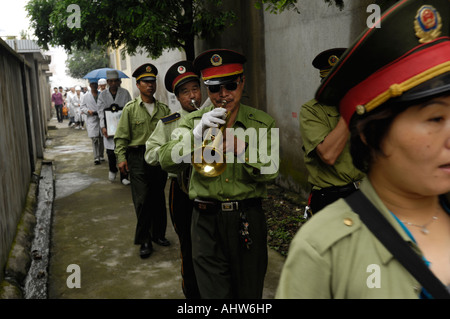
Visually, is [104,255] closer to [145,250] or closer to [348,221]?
[145,250]

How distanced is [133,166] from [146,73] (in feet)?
3.64

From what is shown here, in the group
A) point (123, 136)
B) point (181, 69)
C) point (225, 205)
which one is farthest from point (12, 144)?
point (225, 205)

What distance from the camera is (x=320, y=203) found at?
9.73ft

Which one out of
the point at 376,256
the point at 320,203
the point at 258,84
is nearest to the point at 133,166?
the point at 320,203

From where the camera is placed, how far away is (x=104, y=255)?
5133mm

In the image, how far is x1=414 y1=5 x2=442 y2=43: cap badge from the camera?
1.18 meters

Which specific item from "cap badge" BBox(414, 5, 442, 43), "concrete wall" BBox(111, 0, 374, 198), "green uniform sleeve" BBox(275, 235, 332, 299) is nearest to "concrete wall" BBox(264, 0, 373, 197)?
"concrete wall" BBox(111, 0, 374, 198)

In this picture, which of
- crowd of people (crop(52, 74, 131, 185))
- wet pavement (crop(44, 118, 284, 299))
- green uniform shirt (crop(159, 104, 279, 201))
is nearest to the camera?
green uniform shirt (crop(159, 104, 279, 201))

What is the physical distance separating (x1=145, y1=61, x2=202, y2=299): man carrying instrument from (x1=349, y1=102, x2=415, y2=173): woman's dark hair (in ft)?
7.21

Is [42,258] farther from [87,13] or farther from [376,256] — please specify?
[376,256]

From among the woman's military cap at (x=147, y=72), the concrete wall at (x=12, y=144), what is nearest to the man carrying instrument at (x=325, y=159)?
the woman's military cap at (x=147, y=72)

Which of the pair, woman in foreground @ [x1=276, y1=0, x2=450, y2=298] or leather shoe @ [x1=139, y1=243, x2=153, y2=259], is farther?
leather shoe @ [x1=139, y1=243, x2=153, y2=259]

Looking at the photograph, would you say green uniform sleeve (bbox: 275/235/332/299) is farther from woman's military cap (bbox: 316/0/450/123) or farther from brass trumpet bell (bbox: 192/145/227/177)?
brass trumpet bell (bbox: 192/145/227/177)

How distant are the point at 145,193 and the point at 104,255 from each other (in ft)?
2.92
